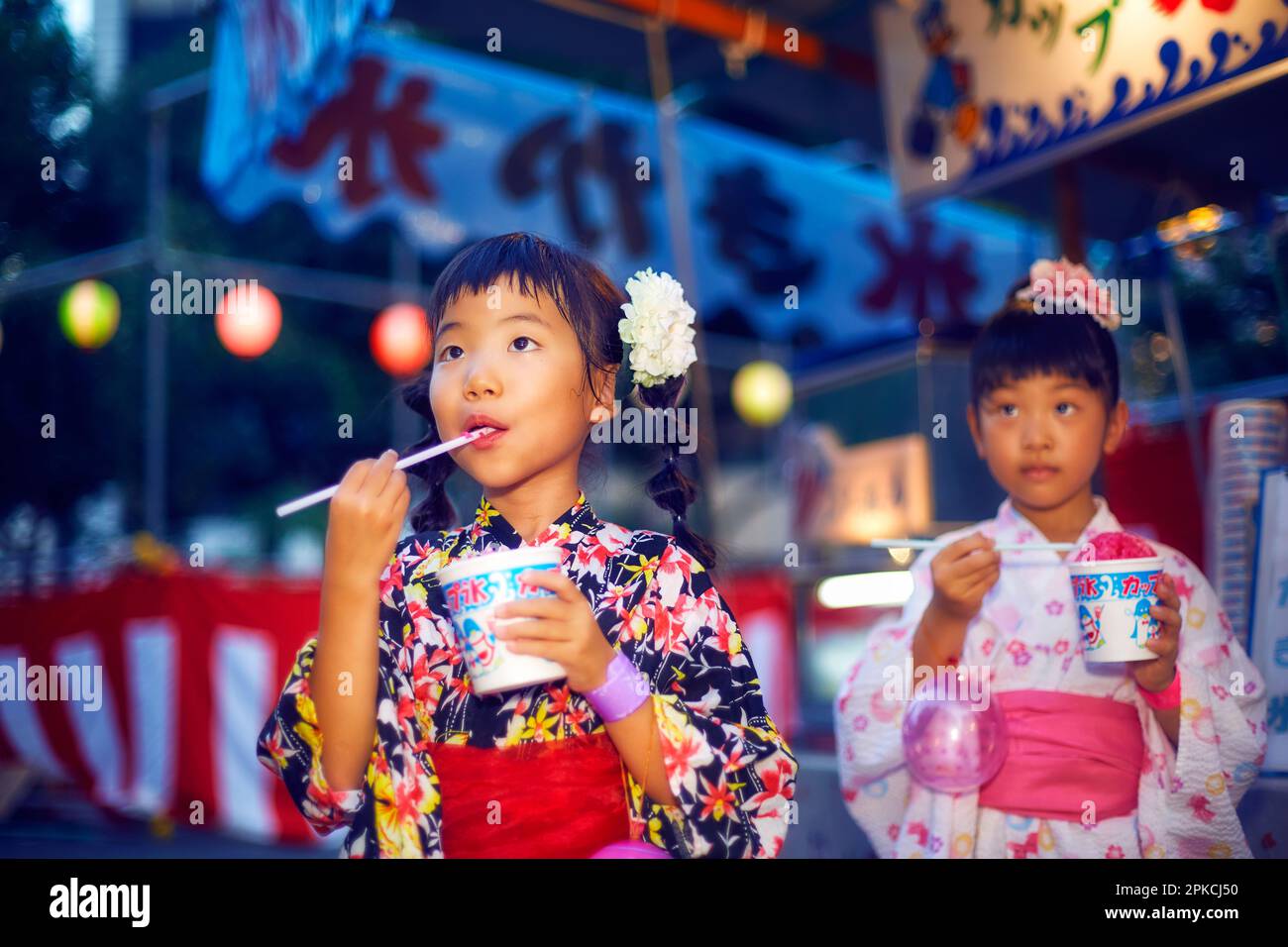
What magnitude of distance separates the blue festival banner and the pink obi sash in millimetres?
2560

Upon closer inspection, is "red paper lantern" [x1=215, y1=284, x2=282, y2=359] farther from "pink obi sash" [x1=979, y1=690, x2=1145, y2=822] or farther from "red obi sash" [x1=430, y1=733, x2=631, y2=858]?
"pink obi sash" [x1=979, y1=690, x2=1145, y2=822]

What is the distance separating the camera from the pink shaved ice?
7.73ft

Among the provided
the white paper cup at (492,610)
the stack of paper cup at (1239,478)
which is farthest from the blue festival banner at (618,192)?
the white paper cup at (492,610)

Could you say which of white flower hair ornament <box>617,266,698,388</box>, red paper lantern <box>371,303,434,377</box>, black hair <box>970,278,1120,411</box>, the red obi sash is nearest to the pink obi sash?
black hair <box>970,278,1120,411</box>

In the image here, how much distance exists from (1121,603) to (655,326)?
101cm

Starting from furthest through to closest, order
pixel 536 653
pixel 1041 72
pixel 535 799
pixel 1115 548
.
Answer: pixel 1041 72
pixel 1115 548
pixel 535 799
pixel 536 653

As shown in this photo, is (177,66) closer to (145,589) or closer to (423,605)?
(145,589)

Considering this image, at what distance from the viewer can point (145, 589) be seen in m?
5.96

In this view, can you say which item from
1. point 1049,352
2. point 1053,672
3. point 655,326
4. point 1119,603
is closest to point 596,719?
point 655,326

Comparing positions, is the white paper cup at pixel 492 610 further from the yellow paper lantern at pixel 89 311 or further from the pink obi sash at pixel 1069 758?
the yellow paper lantern at pixel 89 311

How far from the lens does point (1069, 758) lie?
252cm

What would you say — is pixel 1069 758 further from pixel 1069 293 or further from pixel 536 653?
pixel 536 653
